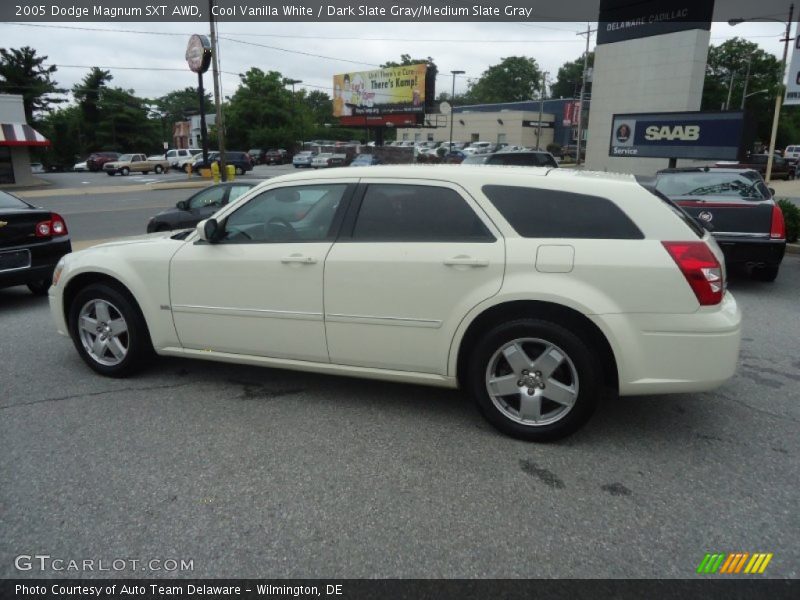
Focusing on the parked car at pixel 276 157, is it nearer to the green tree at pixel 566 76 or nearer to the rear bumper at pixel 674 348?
the rear bumper at pixel 674 348

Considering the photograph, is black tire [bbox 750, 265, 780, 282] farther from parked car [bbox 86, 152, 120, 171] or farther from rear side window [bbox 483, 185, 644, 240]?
parked car [bbox 86, 152, 120, 171]

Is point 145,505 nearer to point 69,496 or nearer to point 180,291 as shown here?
point 69,496

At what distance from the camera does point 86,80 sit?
74.2 m

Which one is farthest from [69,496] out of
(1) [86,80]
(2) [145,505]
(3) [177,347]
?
(1) [86,80]

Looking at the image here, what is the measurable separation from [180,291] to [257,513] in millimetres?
2003

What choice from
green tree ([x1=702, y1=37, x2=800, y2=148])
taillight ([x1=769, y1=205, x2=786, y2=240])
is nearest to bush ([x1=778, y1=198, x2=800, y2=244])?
taillight ([x1=769, y1=205, x2=786, y2=240])

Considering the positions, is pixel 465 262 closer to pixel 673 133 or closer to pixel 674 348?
Result: pixel 674 348

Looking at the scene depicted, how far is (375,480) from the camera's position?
314 cm

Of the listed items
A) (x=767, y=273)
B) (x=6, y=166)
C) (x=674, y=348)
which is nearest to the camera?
(x=674, y=348)

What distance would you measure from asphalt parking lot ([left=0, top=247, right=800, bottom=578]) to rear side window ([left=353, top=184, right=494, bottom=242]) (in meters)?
1.21

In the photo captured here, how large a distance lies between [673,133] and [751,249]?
12900 millimetres

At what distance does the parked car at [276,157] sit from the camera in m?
61.2
